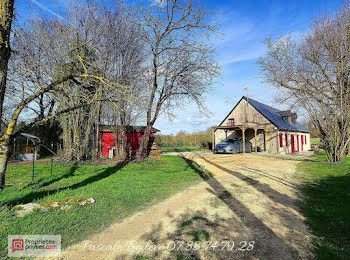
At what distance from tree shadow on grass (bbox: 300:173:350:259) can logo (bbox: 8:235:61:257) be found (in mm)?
3711

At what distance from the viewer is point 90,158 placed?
1345 centimetres

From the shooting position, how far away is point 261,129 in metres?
23.6

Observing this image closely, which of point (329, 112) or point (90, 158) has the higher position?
point (329, 112)

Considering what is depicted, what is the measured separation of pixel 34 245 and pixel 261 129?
2405 cm

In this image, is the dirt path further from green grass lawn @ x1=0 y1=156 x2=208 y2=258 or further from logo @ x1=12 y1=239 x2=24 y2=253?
logo @ x1=12 y1=239 x2=24 y2=253

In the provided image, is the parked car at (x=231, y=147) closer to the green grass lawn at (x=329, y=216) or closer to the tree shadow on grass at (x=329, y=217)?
the green grass lawn at (x=329, y=216)

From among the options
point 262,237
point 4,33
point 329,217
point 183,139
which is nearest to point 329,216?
point 329,217

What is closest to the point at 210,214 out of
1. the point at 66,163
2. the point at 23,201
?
the point at 23,201

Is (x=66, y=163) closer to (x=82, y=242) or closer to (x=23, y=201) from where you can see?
(x=23, y=201)

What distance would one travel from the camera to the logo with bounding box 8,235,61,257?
2.82m

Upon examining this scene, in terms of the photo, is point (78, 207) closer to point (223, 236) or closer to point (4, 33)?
point (223, 236)

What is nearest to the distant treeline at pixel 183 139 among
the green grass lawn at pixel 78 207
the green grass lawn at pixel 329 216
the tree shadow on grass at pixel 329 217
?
the green grass lawn at pixel 78 207

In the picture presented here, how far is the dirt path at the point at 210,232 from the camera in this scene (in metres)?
2.85

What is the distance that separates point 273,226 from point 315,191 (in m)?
3.48
